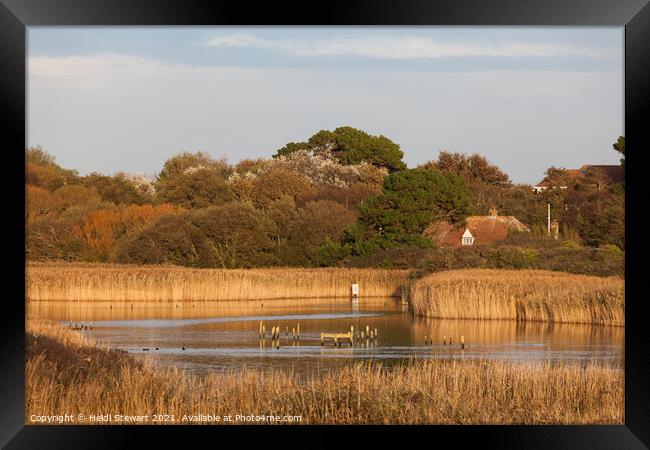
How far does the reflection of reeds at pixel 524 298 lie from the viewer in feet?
84.4

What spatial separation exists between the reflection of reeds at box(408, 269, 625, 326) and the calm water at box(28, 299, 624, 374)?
0.40 meters

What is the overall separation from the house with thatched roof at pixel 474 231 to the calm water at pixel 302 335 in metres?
9.81

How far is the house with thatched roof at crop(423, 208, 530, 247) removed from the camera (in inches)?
1722

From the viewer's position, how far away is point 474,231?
147ft

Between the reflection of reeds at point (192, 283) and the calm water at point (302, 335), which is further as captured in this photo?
the reflection of reeds at point (192, 283)

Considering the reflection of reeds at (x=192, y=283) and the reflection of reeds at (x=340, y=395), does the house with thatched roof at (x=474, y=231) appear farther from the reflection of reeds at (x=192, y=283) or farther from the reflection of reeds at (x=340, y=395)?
the reflection of reeds at (x=340, y=395)

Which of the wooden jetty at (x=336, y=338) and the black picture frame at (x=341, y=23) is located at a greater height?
the black picture frame at (x=341, y=23)

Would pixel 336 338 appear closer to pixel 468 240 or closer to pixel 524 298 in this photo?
pixel 524 298

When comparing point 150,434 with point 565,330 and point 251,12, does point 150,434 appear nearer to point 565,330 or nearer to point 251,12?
point 251,12

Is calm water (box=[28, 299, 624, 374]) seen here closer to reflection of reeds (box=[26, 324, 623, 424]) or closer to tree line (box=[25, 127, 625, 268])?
reflection of reeds (box=[26, 324, 623, 424])

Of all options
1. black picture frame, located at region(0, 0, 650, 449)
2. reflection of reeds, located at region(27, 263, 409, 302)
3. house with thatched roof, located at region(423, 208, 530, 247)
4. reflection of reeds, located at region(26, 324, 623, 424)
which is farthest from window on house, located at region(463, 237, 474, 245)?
black picture frame, located at region(0, 0, 650, 449)

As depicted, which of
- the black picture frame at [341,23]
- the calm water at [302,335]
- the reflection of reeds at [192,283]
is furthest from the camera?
the reflection of reeds at [192,283]

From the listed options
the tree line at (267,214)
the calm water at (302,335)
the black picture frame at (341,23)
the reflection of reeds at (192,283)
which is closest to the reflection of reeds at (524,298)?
the calm water at (302,335)

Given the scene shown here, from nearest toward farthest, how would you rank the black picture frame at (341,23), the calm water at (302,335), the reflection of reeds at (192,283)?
1. the black picture frame at (341,23)
2. the calm water at (302,335)
3. the reflection of reeds at (192,283)
